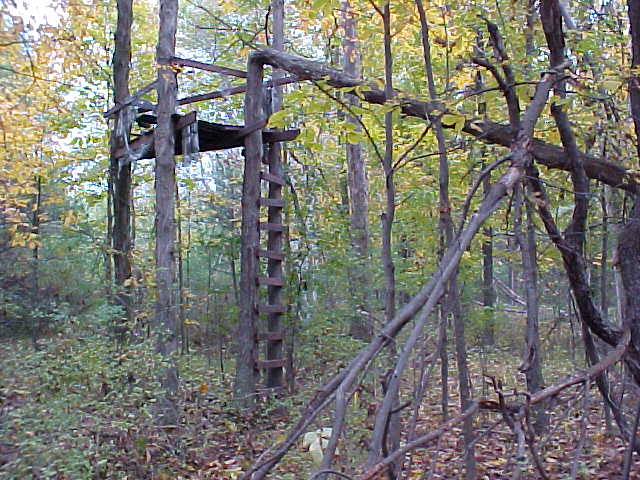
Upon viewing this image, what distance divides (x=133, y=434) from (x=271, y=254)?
285cm

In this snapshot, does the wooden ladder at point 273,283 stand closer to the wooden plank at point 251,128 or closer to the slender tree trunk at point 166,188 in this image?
the wooden plank at point 251,128

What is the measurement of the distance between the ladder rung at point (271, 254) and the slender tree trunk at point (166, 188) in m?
0.98

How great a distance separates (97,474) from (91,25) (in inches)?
375

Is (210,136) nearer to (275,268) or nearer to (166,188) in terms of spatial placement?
(166,188)

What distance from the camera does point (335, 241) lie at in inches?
340

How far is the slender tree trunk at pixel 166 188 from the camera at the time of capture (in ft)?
21.9

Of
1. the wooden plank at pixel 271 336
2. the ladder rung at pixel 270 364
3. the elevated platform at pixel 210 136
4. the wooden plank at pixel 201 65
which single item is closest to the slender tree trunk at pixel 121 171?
the elevated platform at pixel 210 136

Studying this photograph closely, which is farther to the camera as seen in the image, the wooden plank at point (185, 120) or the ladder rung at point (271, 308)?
the ladder rung at point (271, 308)

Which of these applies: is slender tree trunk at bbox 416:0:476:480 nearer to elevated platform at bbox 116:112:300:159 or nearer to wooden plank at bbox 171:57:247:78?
elevated platform at bbox 116:112:300:159

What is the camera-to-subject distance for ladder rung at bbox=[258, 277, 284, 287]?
7504 millimetres

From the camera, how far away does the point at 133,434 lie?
5.37m

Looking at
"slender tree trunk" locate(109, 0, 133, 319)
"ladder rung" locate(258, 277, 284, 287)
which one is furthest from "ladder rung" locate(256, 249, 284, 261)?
"slender tree trunk" locate(109, 0, 133, 319)

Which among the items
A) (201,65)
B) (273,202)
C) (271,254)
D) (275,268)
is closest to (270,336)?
(275,268)

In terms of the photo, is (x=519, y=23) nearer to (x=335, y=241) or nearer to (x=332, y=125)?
(x=332, y=125)
